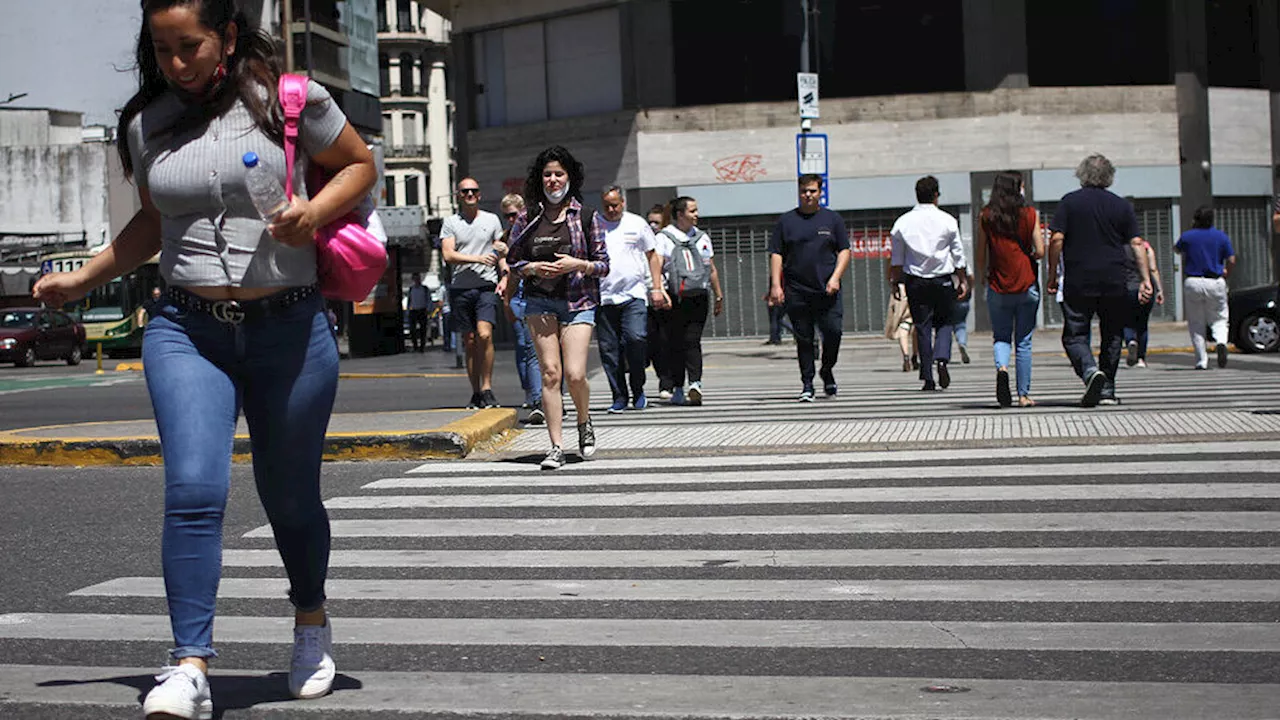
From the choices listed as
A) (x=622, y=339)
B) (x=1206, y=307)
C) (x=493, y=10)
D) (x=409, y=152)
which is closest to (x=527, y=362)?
(x=622, y=339)

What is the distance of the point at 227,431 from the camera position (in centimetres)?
439

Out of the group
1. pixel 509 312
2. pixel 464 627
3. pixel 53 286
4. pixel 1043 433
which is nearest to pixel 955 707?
pixel 464 627

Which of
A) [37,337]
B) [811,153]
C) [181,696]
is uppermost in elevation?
[811,153]

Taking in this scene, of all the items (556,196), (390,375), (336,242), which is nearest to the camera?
(336,242)

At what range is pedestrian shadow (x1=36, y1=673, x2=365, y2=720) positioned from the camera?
459 cm

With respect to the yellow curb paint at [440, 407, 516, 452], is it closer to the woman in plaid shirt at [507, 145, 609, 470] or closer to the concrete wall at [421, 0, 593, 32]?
the woman in plaid shirt at [507, 145, 609, 470]

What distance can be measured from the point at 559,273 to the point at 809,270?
495 centimetres

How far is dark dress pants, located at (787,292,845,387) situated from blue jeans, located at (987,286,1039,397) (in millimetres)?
1723

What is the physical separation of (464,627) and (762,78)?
29.7m

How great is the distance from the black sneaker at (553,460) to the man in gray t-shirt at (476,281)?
3.99m

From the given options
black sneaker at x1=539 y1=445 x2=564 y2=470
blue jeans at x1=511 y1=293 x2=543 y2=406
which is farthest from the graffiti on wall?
black sneaker at x1=539 y1=445 x2=564 y2=470

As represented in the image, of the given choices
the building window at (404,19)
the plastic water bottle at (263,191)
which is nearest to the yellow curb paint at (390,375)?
the plastic water bottle at (263,191)

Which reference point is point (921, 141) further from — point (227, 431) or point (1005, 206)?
point (227, 431)

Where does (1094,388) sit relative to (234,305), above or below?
below
